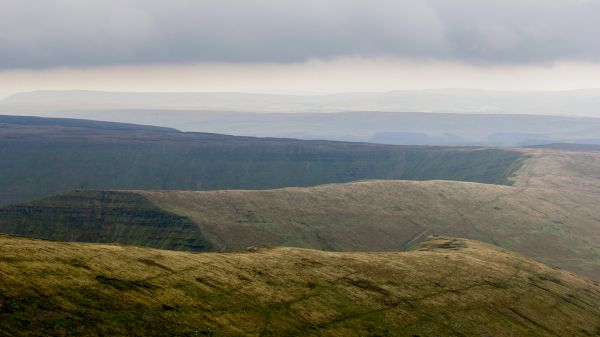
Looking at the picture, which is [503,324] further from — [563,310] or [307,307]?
[307,307]

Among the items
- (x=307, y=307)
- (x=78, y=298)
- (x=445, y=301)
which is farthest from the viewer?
(x=445, y=301)

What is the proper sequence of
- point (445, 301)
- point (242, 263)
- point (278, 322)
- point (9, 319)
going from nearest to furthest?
point (9, 319), point (278, 322), point (242, 263), point (445, 301)

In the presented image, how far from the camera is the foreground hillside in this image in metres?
101

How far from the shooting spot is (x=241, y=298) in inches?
5359

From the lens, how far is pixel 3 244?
11844 centimetres

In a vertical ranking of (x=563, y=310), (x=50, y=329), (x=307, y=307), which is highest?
(x=50, y=329)

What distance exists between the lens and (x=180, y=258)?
15450cm

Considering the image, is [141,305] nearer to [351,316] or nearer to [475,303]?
[351,316]

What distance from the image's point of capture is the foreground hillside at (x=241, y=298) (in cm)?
10086

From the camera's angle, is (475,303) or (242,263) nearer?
(242,263)

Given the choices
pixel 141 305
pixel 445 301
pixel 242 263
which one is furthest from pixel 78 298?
pixel 445 301

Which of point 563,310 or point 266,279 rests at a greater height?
point 266,279

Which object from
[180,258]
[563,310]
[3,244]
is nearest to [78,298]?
[3,244]

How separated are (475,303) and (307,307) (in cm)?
6010
